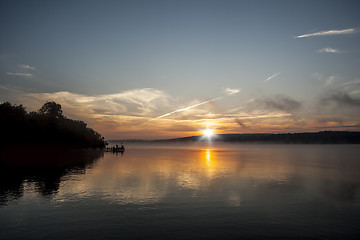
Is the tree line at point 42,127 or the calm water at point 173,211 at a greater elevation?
the tree line at point 42,127

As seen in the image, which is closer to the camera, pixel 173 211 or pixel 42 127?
pixel 173 211

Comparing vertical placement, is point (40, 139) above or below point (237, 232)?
above

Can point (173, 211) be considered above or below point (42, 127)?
below

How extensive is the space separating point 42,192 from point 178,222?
21.6 m

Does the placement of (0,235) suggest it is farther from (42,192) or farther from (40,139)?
(40,139)

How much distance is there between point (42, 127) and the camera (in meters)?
112

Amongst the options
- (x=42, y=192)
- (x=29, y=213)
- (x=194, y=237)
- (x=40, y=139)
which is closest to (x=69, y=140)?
(x=40, y=139)

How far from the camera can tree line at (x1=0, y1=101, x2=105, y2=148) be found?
94.6 metres

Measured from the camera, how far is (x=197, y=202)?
31.0m

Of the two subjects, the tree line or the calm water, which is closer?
the calm water

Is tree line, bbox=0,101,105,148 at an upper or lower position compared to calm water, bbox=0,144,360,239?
upper

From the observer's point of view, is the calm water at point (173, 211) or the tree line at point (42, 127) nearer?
the calm water at point (173, 211)

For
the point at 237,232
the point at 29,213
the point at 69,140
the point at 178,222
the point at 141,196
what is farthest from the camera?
the point at 69,140

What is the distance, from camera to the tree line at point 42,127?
310 feet
